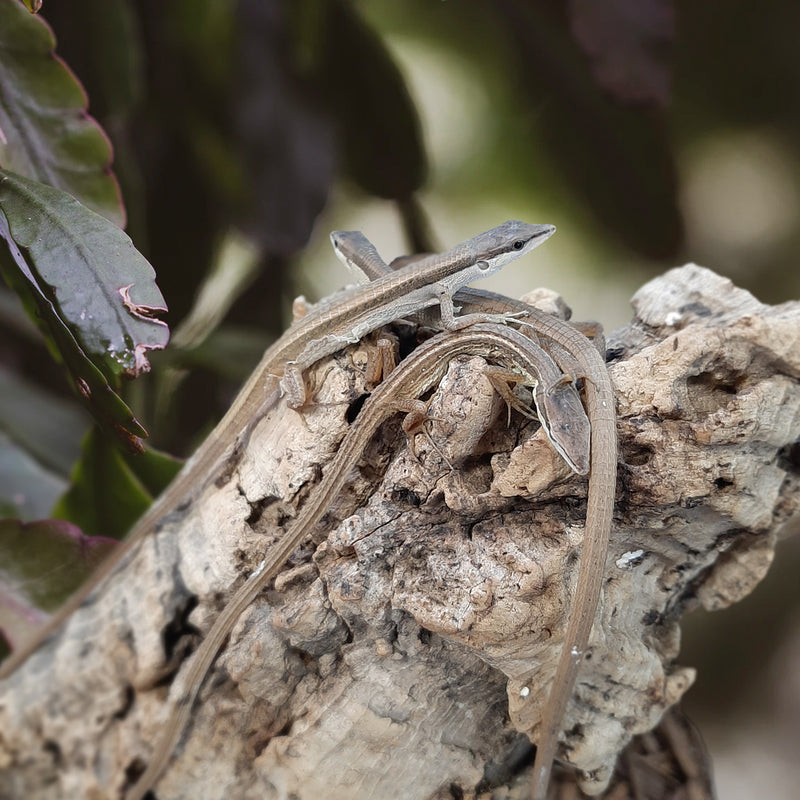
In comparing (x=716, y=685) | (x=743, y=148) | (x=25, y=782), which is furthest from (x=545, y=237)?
(x=25, y=782)

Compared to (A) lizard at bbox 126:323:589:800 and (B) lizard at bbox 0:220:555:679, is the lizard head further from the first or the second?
(A) lizard at bbox 126:323:589:800

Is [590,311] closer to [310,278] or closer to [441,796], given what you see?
[310,278]

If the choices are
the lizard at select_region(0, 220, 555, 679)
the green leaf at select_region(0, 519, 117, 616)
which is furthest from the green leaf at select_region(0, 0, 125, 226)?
the green leaf at select_region(0, 519, 117, 616)

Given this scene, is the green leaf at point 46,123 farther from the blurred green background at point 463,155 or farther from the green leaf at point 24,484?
the green leaf at point 24,484

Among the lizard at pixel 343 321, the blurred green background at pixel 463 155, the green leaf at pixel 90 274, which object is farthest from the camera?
the blurred green background at pixel 463 155

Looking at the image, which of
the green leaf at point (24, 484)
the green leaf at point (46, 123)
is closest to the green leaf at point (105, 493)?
the green leaf at point (24, 484)

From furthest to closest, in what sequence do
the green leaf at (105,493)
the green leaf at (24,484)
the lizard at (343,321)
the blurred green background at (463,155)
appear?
the green leaf at (24,484)
the green leaf at (105,493)
the blurred green background at (463,155)
the lizard at (343,321)
